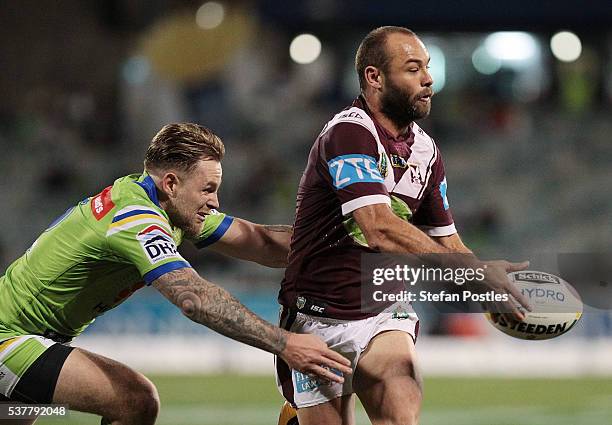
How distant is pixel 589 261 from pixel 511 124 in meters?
13.6

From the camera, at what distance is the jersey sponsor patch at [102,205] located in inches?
186

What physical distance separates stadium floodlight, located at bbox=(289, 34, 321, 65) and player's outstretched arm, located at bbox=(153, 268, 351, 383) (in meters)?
15.9

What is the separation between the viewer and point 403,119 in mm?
4965

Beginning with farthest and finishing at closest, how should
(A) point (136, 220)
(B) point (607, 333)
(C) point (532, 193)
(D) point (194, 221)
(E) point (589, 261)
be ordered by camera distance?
(C) point (532, 193) < (B) point (607, 333) < (E) point (589, 261) < (D) point (194, 221) < (A) point (136, 220)

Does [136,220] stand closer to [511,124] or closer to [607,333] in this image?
[607,333]

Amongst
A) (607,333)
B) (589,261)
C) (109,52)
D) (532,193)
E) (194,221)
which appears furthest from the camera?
(109,52)

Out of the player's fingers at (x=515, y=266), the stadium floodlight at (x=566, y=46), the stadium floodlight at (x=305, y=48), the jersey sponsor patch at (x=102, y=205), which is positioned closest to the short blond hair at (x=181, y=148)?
the jersey sponsor patch at (x=102, y=205)

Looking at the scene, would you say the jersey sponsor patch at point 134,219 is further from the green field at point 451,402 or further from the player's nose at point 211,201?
the green field at point 451,402

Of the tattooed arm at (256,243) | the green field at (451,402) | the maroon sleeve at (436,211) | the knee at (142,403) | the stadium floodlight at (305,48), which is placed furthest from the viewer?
the stadium floodlight at (305,48)

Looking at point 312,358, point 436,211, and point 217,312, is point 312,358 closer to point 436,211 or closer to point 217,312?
point 217,312

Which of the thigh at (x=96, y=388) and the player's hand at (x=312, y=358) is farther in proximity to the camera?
the thigh at (x=96, y=388)

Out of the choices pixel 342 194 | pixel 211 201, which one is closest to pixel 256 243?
pixel 211 201

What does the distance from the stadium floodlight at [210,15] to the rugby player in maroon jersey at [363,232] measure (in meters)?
14.5

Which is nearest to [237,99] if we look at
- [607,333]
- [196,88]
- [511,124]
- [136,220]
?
[196,88]
